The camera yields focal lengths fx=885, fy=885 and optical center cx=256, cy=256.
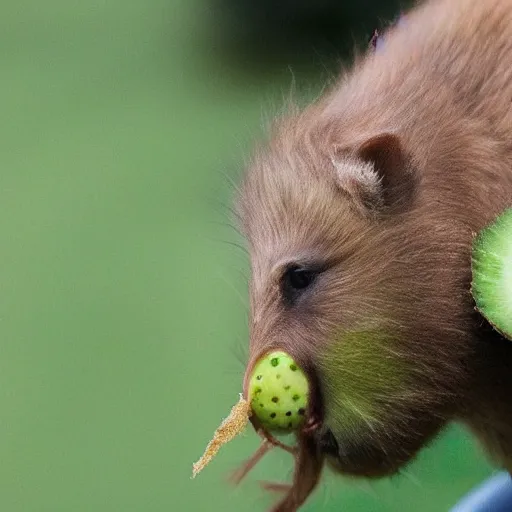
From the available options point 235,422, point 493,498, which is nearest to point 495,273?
point 235,422

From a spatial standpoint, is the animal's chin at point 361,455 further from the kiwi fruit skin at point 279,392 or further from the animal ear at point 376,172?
the animal ear at point 376,172

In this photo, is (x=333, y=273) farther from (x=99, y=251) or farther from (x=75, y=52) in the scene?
(x=75, y=52)

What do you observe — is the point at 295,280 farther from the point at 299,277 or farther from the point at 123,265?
the point at 123,265

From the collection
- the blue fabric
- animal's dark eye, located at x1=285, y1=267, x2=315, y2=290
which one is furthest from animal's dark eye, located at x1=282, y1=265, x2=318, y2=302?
the blue fabric

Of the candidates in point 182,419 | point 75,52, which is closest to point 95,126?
point 75,52

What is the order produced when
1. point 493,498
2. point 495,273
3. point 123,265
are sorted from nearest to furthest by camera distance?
point 495,273, point 493,498, point 123,265

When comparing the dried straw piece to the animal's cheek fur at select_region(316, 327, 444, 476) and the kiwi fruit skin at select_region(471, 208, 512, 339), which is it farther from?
the kiwi fruit skin at select_region(471, 208, 512, 339)
